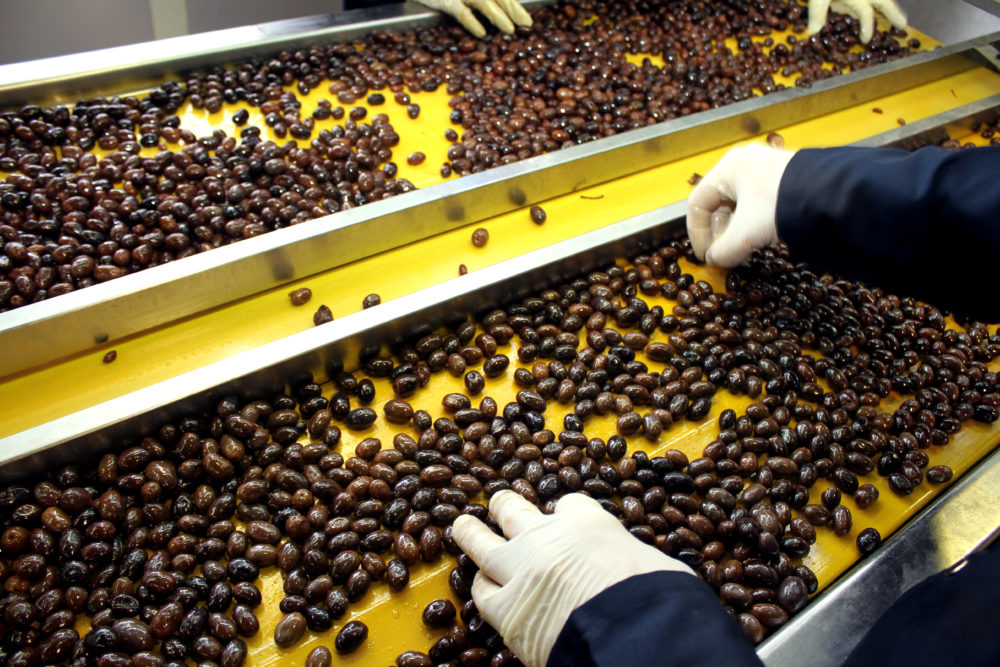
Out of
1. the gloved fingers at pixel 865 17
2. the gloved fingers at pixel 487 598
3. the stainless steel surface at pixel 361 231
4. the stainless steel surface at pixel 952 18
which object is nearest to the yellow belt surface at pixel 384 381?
the stainless steel surface at pixel 361 231

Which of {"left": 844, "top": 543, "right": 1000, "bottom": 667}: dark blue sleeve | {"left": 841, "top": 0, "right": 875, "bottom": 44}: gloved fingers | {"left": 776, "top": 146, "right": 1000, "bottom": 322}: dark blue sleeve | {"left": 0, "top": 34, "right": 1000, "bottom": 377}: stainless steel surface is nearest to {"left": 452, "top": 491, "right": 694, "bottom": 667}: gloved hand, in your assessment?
{"left": 844, "top": 543, "right": 1000, "bottom": 667}: dark blue sleeve

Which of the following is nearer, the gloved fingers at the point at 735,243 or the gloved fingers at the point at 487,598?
the gloved fingers at the point at 487,598

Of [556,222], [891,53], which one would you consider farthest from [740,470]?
[891,53]

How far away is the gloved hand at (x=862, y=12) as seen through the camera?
12.7ft

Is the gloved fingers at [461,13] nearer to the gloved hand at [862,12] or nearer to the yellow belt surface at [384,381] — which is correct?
the yellow belt surface at [384,381]

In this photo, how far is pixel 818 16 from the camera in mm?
3893

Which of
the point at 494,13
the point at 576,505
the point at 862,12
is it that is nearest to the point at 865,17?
the point at 862,12

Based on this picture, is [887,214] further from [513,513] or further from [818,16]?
[818,16]

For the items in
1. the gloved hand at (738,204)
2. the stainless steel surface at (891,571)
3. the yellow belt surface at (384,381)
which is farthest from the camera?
the gloved hand at (738,204)

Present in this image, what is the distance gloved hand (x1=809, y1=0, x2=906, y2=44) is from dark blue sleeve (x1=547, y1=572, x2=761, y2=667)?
3.92 meters

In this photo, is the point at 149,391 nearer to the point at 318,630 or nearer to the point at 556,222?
the point at 318,630

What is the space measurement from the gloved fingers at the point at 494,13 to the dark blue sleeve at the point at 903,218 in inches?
78.4

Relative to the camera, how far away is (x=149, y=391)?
5.69 feet

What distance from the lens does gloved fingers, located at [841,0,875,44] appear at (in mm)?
3887
